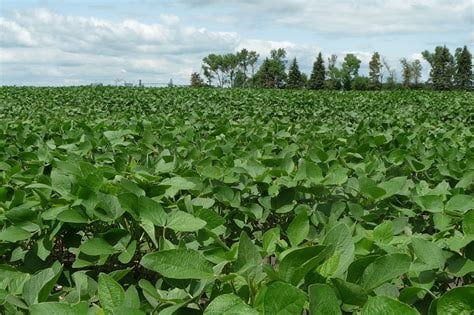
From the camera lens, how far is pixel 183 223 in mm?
1403

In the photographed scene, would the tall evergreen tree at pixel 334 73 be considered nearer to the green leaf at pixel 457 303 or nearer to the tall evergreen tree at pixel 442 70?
the tall evergreen tree at pixel 442 70

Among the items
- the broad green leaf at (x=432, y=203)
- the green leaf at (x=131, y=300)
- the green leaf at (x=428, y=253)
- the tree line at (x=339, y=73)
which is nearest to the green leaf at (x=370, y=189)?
the broad green leaf at (x=432, y=203)

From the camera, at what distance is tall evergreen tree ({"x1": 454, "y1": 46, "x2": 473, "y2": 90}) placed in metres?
77.5

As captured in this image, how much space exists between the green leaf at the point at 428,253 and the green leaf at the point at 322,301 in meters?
0.38

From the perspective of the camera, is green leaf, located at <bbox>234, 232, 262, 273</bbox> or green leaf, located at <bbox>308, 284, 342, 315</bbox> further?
green leaf, located at <bbox>234, 232, 262, 273</bbox>

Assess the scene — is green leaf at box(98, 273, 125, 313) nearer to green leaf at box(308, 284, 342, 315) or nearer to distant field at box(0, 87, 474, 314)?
distant field at box(0, 87, 474, 314)

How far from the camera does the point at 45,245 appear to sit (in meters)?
1.61

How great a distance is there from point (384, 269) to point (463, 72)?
275 ft

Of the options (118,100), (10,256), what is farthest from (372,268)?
(118,100)

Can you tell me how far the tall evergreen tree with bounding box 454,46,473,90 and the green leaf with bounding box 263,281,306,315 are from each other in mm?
81494

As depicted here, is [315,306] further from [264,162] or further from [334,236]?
[264,162]

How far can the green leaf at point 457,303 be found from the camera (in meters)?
0.91

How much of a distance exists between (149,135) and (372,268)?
2201 mm

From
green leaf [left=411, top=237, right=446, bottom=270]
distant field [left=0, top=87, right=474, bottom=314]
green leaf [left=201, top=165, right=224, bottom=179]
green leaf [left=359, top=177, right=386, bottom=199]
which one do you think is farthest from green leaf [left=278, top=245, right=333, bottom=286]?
green leaf [left=201, top=165, right=224, bottom=179]
